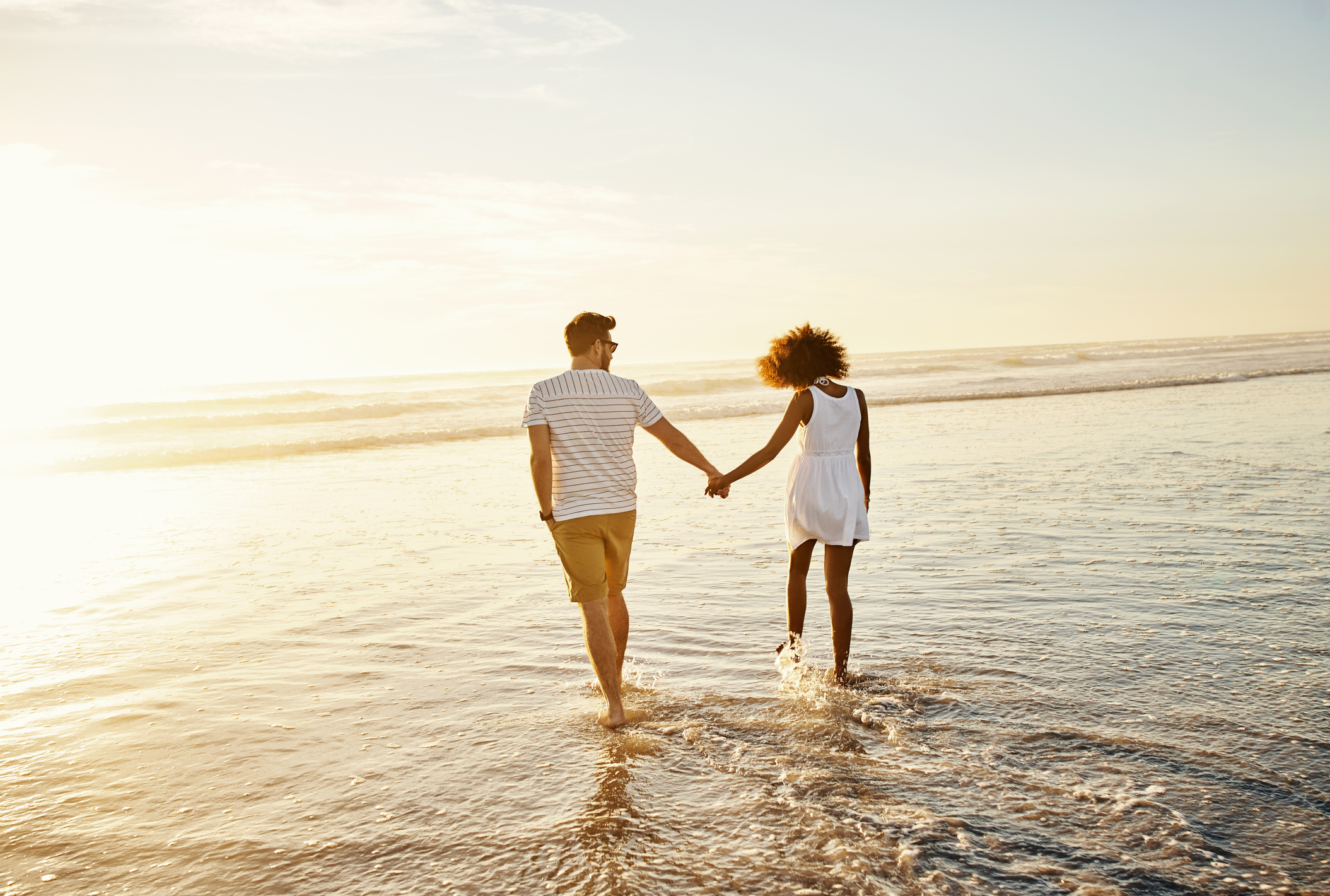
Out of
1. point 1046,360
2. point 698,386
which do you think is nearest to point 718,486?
point 698,386

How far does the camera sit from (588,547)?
14.4ft

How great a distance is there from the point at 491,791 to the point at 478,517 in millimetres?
6725

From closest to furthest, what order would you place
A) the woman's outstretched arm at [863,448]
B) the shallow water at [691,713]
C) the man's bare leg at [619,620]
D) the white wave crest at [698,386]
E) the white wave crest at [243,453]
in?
the shallow water at [691,713] < the man's bare leg at [619,620] < the woman's outstretched arm at [863,448] < the white wave crest at [243,453] < the white wave crest at [698,386]

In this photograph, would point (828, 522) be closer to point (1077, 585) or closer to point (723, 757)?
point (723, 757)

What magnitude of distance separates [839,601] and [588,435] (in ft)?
5.78

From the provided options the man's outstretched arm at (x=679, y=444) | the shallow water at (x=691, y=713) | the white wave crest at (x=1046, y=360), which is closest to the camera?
the shallow water at (x=691, y=713)

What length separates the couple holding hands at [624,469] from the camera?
14.1ft

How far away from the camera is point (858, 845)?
3.09 meters

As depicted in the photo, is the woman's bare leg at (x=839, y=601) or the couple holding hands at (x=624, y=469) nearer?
the couple holding hands at (x=624, y=469)

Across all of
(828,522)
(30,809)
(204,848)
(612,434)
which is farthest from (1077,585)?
(30,809)

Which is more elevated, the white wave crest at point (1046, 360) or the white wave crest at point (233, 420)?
the white wave crest at point (1046, 360)

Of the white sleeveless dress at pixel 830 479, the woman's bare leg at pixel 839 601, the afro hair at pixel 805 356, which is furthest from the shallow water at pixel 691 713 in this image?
the afro hair at pixel 805 356

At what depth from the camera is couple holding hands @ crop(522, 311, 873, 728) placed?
14.1 ft

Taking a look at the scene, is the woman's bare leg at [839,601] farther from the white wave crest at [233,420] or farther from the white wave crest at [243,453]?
the white wave crest at [233,420]
